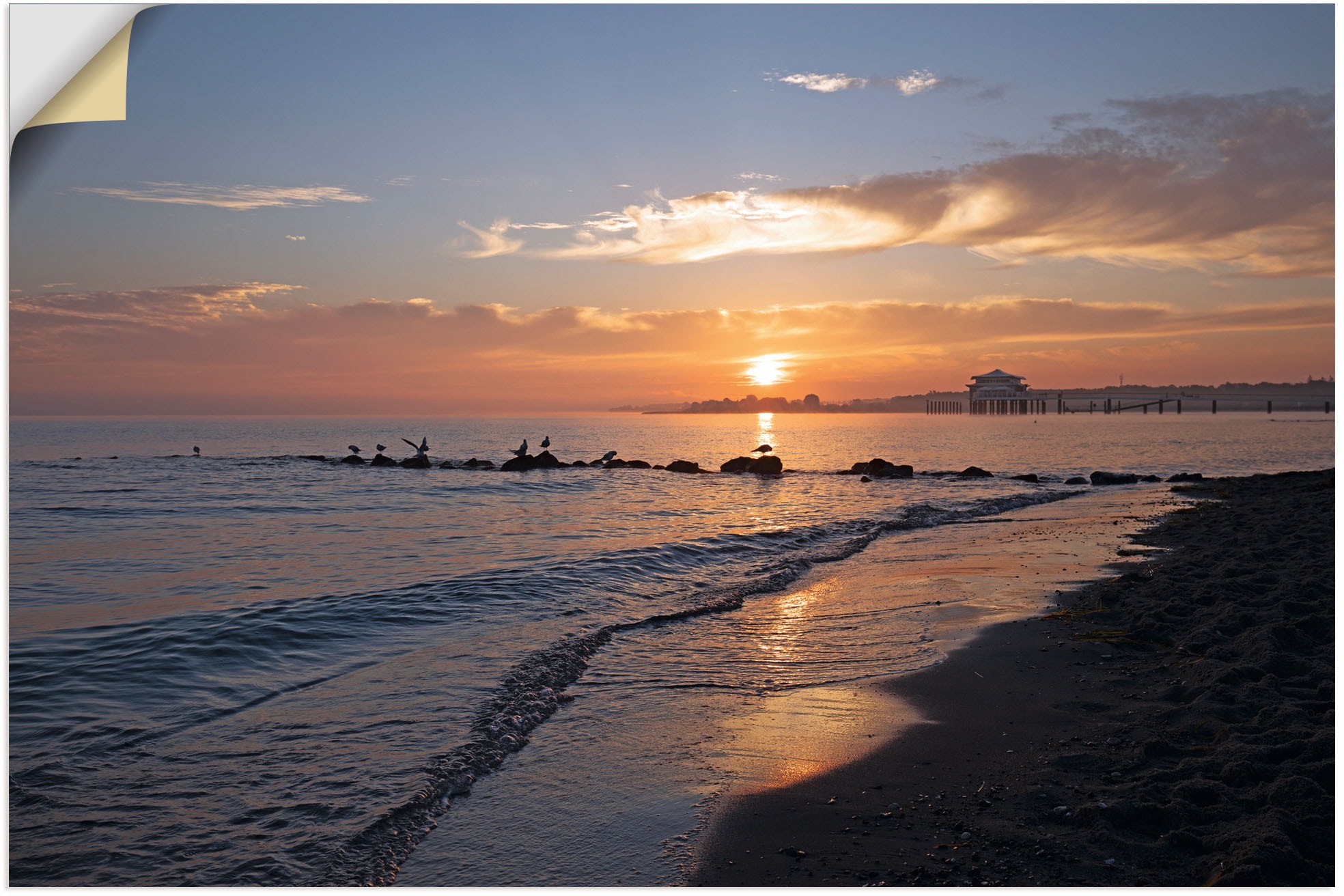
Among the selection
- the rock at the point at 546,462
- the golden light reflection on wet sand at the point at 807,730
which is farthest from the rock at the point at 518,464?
the golden light reflection on wet sand at the point at 807,730

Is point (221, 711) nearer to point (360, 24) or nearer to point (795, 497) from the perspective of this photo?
point (360, 24)

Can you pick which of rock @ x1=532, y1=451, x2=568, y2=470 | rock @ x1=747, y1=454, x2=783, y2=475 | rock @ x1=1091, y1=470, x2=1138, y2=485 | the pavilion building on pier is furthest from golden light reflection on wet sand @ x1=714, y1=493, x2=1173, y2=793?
the pavilion building on pier

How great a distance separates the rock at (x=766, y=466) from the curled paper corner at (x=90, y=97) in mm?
32885

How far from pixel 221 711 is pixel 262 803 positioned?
2094 millimetres

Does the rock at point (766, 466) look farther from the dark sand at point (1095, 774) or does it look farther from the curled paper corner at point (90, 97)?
the curled paper corner at point (90, 97)

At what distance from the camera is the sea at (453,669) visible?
4.02 m

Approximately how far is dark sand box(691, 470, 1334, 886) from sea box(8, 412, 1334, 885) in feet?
1.51

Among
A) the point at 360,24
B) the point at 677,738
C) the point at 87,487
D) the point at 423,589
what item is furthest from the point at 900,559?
the point at 87,487

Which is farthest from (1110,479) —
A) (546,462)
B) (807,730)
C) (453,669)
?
(453,669)

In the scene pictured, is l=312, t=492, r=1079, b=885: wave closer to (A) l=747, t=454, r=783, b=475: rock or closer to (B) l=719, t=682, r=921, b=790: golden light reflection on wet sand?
(B) l=719, t=682, r=921, b=790: golden light reflection on wet sand

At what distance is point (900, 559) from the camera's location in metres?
13.3

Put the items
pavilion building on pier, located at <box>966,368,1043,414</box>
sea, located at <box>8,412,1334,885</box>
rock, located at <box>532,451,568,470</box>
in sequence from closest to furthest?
sea, located at <box>8,412,1334,885</box>, rock, located at <box>532,451,568,470</box>, pavilion building on pier, located at <box>966,368,1043,414</box>

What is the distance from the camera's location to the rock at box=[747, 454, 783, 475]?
36094 mm

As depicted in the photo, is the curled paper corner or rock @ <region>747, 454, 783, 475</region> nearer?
the curled paper corner
